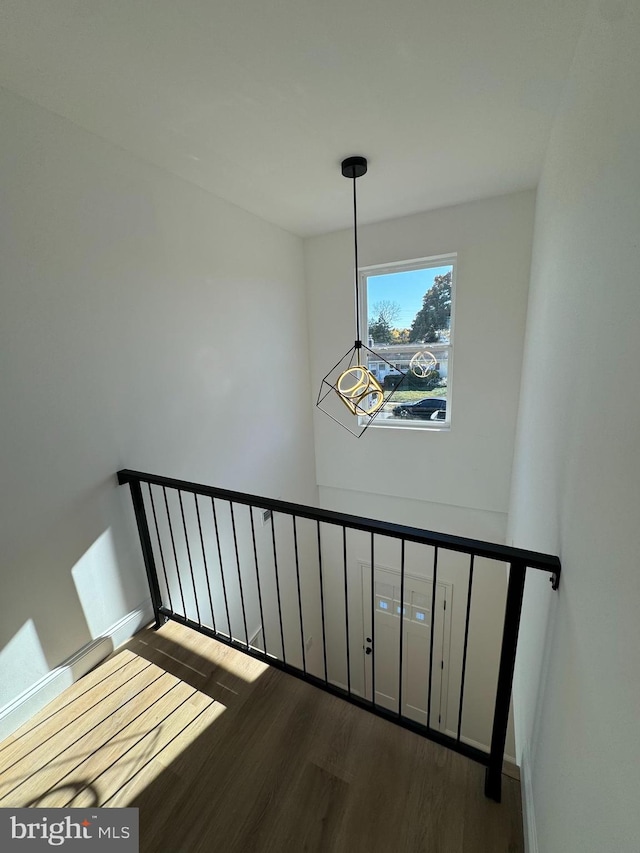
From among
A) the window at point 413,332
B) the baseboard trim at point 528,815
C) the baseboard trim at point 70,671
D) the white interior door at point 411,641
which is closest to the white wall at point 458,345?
the window at point 413,332

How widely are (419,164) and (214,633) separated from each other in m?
3.22

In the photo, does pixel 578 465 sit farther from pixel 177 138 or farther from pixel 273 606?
pixel 273 606

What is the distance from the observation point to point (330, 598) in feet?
15.5

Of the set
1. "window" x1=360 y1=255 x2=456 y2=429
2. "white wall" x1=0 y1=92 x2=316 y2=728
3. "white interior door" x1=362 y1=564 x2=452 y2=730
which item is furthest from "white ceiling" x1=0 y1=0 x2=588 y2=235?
"white interior door" x1=362 y1=564 x2=452 y2=730

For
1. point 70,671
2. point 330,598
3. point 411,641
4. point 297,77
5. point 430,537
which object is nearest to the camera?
point 430,537

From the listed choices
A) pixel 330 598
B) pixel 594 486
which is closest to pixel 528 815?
pixel 594 486

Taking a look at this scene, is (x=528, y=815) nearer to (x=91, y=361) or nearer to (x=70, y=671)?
(x=70, y=671)

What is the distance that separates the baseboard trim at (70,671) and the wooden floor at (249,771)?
54 mm

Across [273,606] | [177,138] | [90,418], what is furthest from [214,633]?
[177,138]

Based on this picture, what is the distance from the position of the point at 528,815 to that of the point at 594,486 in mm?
1222

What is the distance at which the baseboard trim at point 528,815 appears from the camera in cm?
115

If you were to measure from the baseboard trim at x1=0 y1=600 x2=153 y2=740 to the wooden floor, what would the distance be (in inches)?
2.1

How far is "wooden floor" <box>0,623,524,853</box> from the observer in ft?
4.12

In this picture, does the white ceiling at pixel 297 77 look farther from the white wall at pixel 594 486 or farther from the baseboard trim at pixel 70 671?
the baseboard trim at pixel 70 671
